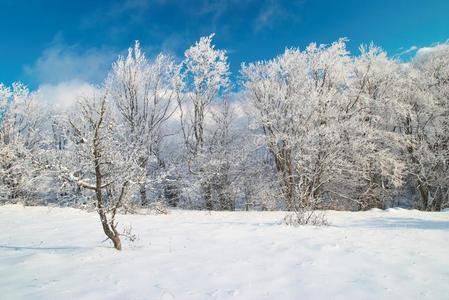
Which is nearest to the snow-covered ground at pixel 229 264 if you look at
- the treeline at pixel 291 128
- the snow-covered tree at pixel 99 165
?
the snow-covered tree at pixel 99 165

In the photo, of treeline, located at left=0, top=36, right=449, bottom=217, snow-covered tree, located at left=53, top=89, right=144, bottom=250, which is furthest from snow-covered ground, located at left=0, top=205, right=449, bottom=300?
treeline, located at left=0, top=36, right=449, bottom=217

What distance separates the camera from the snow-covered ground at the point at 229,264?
19.0 ft

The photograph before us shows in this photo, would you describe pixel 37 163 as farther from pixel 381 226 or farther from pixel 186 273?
pixel 381 226

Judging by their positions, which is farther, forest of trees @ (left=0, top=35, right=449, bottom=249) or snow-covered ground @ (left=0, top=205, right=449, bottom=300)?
forest of trees @ (left=0, top=35, right=449, bottom=249)

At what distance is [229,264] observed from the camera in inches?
291

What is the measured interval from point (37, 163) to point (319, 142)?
58.4ft

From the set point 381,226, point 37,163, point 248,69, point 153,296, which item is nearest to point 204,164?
point 248,69

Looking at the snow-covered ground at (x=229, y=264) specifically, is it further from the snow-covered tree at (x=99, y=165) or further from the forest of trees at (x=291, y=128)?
the forest of trees at (x=291, y=128)

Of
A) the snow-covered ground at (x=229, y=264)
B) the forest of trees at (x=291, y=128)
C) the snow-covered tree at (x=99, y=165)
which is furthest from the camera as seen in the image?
the forest of trees at (x=291, y=128)

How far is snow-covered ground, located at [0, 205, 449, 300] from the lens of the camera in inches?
228

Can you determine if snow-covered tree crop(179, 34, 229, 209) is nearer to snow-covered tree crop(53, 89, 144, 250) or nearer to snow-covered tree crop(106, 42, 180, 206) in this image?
snow-covered tree crop(106, 42, 180, 206)

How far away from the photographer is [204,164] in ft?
84.3

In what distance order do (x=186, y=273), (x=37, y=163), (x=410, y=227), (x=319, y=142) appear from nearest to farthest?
(x=186, y=273) < (x=37, y=163) < (x=410, y=227) < (x=319, y=142)

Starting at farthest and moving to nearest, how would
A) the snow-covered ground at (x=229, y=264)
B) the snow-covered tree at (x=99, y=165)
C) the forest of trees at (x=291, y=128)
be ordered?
the forest of trees at (x=291, y=128), the snow-covered tree at (x=99, y=165), the snow-covered ground at (x=229, y=264)
